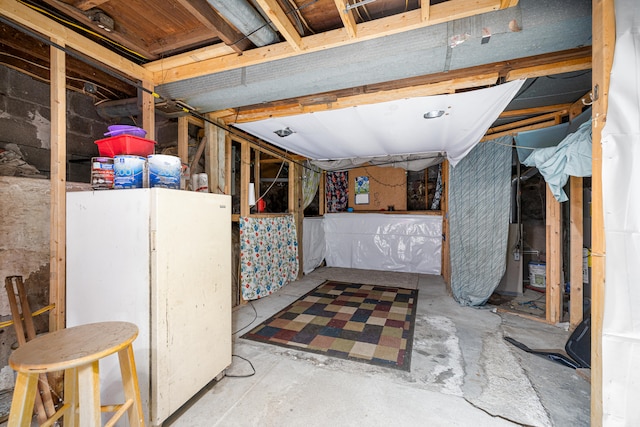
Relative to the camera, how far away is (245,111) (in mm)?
2756

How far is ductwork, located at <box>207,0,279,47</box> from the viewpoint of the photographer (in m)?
1.42

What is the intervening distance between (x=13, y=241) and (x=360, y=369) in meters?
2.80

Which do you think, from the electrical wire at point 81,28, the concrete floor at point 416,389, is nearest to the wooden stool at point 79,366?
the concrete floor at point 416,389

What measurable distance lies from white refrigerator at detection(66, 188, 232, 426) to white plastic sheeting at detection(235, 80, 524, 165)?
4.84 ft

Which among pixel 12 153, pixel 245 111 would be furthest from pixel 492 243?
pixel 12 153

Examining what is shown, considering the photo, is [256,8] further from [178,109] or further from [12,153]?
[12,153]

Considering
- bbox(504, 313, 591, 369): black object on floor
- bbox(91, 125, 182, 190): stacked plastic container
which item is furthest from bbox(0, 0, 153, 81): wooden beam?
bbox(504, 313, 591, 369): black object on floor

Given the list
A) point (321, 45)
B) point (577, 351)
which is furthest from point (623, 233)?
point (321, 45)

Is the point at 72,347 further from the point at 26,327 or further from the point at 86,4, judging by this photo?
the point at 86,4

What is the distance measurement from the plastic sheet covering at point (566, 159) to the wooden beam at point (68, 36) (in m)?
3.50

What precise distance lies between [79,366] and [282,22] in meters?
1.96

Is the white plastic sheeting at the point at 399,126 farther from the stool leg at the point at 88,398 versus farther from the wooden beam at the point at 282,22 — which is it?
the stool leg at the point at 88,398

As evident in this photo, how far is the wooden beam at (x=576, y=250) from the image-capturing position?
2.73 metres

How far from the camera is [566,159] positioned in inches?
88.9
